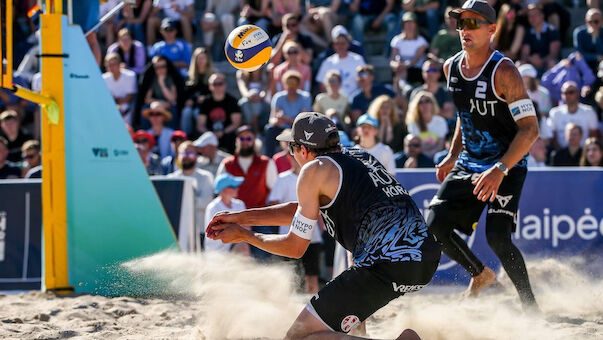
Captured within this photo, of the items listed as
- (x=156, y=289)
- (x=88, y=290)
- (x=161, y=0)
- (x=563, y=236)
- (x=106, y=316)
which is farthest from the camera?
(x=161, y=0)

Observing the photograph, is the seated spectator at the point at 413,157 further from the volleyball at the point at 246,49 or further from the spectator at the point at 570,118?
the volleyball at the point at 246,49

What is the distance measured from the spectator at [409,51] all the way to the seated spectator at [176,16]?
3.31 metres

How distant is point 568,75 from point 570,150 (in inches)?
68.1

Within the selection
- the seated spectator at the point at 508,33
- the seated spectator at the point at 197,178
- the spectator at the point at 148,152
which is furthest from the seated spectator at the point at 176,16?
the seated spectator at the point at 508,33

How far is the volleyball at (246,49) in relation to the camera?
261 inches

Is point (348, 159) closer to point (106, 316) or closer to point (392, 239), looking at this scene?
point (392, 239)

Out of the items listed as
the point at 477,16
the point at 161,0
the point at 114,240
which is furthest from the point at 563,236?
the point at 161,0

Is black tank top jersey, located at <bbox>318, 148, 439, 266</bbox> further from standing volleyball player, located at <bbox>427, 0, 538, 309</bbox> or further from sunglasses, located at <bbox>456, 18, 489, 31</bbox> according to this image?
sunglasses, located at <bbox>456, 18, 489, 31</bbox>

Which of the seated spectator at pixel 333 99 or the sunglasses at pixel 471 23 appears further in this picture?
the seated spectator at pixel 333 99

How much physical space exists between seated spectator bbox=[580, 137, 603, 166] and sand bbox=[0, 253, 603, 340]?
2471 millimetres

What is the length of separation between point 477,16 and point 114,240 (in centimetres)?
416

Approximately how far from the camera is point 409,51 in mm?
12648

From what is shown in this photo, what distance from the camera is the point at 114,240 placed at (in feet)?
27.7

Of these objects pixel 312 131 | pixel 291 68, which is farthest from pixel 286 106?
pixel 312 131
